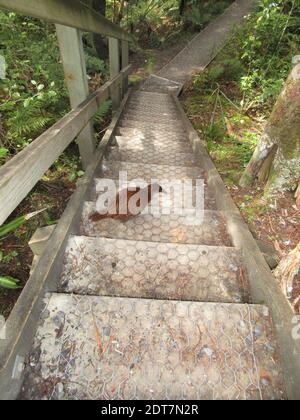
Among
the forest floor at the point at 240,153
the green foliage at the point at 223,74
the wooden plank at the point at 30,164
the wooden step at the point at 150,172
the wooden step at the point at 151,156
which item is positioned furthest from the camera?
the green foliage at the point at 223,74

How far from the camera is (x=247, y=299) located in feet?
5.28

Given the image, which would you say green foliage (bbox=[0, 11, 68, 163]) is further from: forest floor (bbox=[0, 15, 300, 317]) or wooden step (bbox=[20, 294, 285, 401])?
wooden step (bbox=[20, 294, 285, 401])

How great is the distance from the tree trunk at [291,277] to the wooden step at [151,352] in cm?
23

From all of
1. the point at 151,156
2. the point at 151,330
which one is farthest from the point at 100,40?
the point at 151,330

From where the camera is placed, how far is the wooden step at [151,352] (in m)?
1.16

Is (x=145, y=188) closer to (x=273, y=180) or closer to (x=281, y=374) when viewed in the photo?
(x=273, y=180)

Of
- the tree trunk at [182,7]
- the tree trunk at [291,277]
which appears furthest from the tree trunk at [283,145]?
the tree trunk at [182,7]

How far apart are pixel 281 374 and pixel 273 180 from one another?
171 centimetres

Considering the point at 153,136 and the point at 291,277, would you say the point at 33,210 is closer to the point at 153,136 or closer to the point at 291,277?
the point at 153,136

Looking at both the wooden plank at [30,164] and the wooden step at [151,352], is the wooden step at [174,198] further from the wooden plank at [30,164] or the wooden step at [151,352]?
the wooden step at [151,352]

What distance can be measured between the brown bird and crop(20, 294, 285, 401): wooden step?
Result: 84 cm

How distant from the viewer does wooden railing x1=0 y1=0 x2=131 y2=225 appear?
100 centimetres

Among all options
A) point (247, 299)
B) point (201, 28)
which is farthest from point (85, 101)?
point (201, 28)
